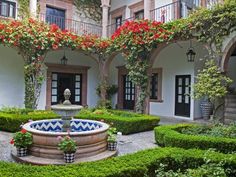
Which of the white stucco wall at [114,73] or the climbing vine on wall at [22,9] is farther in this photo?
the white stucco wall at [114,73]

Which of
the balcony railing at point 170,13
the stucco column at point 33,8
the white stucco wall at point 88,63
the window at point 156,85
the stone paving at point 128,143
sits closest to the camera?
the stone paving at point 128,143

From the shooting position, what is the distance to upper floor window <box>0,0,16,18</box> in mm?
12102

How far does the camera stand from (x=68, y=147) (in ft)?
16.4

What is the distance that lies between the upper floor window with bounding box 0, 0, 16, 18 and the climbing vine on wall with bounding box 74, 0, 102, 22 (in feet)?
11.7

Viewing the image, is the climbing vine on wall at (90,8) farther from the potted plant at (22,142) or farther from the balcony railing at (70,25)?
the potted plant at (22,142)

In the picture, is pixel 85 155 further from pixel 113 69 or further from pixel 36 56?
pixel 113 69

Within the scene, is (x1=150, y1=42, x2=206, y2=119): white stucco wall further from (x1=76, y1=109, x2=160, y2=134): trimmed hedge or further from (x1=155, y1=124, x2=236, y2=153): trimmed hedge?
(x1=155, y1=124, x2=236, y2=153): trimmed hedge

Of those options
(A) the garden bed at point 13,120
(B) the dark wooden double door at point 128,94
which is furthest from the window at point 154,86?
(A) the garden bed at point 13,120

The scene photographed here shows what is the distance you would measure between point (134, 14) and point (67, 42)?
477cm

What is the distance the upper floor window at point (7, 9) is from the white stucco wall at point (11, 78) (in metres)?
1.65

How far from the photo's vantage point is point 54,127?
7078 mm

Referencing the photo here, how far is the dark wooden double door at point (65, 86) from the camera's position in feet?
45.7

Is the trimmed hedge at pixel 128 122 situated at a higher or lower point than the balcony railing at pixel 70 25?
lower

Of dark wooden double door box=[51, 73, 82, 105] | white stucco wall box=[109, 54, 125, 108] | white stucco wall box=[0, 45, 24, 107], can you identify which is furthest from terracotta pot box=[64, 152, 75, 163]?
white stucco wall box=[109, 54, 125, 108]
